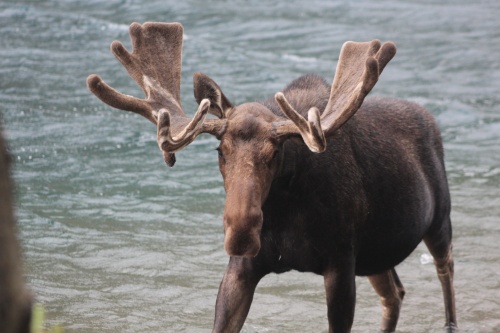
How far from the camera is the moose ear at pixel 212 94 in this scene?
4.84m

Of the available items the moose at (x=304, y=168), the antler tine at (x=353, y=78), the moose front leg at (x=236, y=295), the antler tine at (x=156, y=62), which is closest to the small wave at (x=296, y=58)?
the moose at (x=304, y=168)

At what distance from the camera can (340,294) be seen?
16.3 ft

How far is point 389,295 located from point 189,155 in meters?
5.17

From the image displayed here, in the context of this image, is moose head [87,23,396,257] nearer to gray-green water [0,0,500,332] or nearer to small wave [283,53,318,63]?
gray-green water [0,0,500,332]

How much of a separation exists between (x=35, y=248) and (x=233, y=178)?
4.27 metres

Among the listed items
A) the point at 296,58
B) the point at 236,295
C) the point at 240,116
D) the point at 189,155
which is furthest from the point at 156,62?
the point at 296,58

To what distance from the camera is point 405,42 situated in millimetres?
17000

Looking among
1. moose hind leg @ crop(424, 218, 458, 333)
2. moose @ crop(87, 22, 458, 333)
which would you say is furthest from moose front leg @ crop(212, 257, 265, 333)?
moose hind leg @ crop(424, 218, 458, 333)

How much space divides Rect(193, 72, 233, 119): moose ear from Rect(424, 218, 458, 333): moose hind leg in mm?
1988

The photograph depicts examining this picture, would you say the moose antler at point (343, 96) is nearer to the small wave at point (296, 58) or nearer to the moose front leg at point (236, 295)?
the moose front leg at point (236, 295)

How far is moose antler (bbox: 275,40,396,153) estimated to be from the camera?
14.0 ft

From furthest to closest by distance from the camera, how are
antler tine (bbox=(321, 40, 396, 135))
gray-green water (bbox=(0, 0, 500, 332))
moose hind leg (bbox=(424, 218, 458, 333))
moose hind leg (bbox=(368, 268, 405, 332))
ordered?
gray-green water (bbox=(0, 0, 500, 332)), moose hind leg (bbox=(368, 268, 405, 332)), moose hind leg (bbox=(424, 218, 458, 333)), antler tine (bbox=(321, 40, 396, 135))

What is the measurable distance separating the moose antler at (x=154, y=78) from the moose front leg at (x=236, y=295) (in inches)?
25.2

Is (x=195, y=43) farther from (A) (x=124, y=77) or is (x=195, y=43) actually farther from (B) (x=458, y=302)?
(B) (x=458, y=302)
